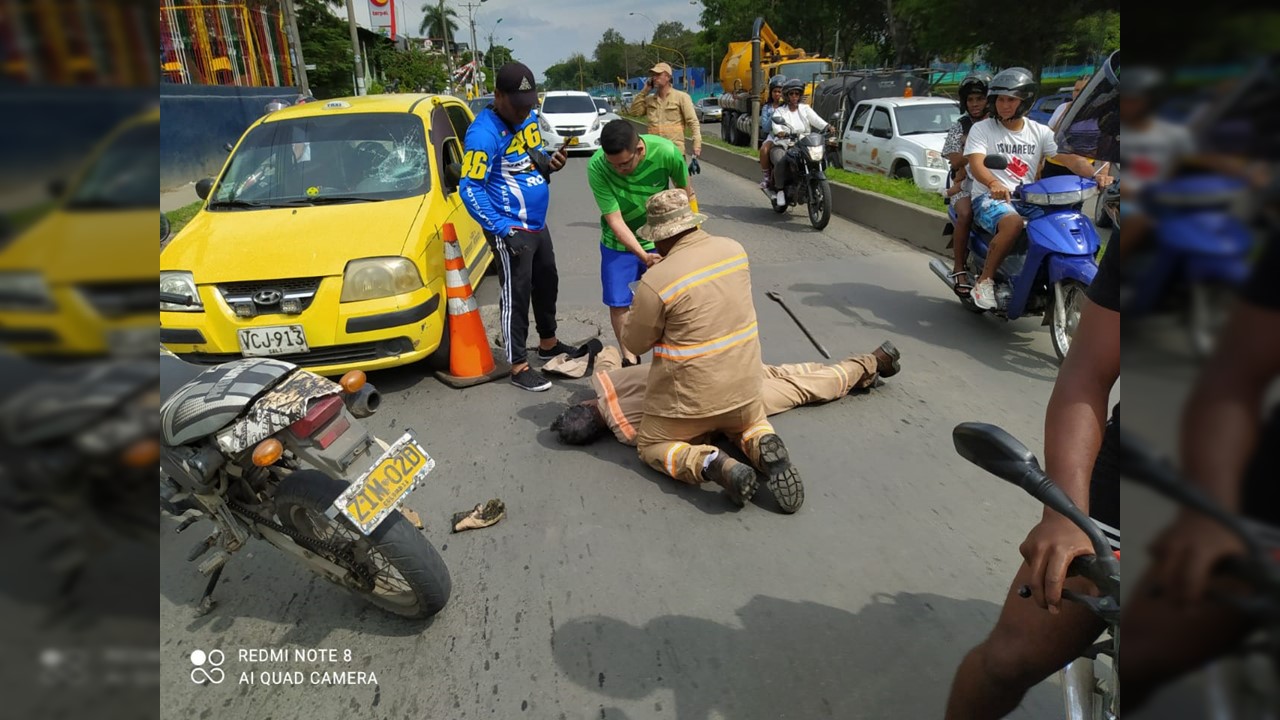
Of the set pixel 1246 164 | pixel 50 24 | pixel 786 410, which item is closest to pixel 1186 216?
pixel 1246 164

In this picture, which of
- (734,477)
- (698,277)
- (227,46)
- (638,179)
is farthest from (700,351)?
(227,46)

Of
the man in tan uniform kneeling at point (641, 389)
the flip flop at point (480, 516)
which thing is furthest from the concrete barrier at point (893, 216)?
the flip flop at point (480, 516)

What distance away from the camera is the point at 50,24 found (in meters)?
0.51

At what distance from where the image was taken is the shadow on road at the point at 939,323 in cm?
504

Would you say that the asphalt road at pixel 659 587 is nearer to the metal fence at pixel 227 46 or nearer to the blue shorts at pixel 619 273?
the blue shorts at pixel 619 273

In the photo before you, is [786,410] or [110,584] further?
[786,410]

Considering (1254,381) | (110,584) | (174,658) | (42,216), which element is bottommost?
(174,658)

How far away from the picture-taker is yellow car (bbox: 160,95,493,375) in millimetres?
4473

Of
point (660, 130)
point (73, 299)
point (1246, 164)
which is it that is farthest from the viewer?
point (660, 130)

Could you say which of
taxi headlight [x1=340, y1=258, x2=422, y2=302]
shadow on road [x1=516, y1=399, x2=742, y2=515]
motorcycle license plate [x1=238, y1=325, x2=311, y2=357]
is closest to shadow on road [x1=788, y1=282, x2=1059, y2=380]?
shadow on road [x1=516, y1=399, x2=742, y2=515]

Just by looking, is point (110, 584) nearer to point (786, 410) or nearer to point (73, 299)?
point (73, 299)

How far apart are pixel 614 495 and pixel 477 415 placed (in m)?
1.31

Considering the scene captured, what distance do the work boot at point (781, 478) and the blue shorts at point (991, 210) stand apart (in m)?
2.91

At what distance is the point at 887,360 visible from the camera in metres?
4.46
